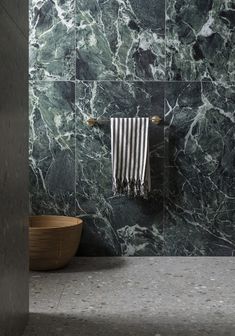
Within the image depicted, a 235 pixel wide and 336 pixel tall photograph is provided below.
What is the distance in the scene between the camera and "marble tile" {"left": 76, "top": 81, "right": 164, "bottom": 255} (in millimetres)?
3055

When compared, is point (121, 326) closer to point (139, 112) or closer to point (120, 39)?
point (139, 112)

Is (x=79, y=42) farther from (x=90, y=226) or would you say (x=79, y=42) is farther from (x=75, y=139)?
(x=90, y=226)

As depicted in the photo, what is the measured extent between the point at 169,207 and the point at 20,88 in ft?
5.39

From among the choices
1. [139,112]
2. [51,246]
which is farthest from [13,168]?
[139,112]

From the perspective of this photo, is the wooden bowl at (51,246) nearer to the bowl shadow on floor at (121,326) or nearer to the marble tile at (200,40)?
the bowl shadow on floor at (121,326)

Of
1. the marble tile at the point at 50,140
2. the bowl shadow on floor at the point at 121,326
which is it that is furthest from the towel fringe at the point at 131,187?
the bowl shadow on floor at the point at 121,326

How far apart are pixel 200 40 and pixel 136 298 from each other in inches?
69.0

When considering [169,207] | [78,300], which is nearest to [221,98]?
[169,207]

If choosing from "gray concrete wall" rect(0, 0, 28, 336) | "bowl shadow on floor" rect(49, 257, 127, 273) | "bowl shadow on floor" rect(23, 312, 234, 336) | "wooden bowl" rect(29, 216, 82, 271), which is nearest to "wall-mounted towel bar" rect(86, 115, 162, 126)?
"wooden bowl" rect(29, 216, 82, 271)

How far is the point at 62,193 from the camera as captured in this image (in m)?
3.07

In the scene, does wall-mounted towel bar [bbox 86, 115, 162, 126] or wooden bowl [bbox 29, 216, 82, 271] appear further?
wall-mounted towel bar [bbox 86, 115, 162, 126]

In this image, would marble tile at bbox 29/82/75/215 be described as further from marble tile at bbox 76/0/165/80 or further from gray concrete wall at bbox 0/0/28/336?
gray concrete wall at bbox 0/0/28/336

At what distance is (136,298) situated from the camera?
2.24 metres

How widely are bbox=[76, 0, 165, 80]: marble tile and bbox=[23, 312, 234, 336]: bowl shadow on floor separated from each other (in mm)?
1648
